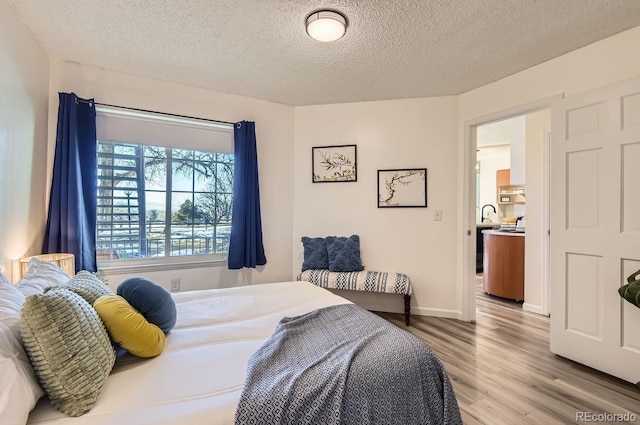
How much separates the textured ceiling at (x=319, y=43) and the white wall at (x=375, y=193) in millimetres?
461

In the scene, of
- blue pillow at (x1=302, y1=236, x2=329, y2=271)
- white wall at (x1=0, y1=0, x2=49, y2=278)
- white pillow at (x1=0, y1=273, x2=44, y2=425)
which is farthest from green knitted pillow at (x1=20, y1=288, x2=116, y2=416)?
blue pillow at (x1=302, y1=236, x2=329, y2=271)

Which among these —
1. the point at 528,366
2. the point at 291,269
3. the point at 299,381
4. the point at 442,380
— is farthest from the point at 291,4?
the point at 528,366

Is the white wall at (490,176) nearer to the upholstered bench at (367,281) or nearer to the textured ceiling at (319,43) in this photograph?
the textured ceiling at (319,43)

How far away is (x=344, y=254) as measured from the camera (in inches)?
132

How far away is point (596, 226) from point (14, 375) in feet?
10.7

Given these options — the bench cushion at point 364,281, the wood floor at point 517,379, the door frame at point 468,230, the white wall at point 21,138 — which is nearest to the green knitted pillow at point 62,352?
the white wall at point 21,138

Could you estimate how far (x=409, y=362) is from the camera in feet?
3.90

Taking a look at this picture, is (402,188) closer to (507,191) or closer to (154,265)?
(154,265)

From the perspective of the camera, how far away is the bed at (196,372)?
3.02 feet

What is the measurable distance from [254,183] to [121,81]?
1543 millimetres

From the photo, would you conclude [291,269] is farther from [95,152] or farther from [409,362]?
[409,362]

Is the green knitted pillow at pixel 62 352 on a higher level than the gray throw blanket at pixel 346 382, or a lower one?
higher

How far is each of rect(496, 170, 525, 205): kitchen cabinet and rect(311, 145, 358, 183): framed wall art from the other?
3918 millimetres

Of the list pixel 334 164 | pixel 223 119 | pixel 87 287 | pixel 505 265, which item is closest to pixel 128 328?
pixel 87 287
